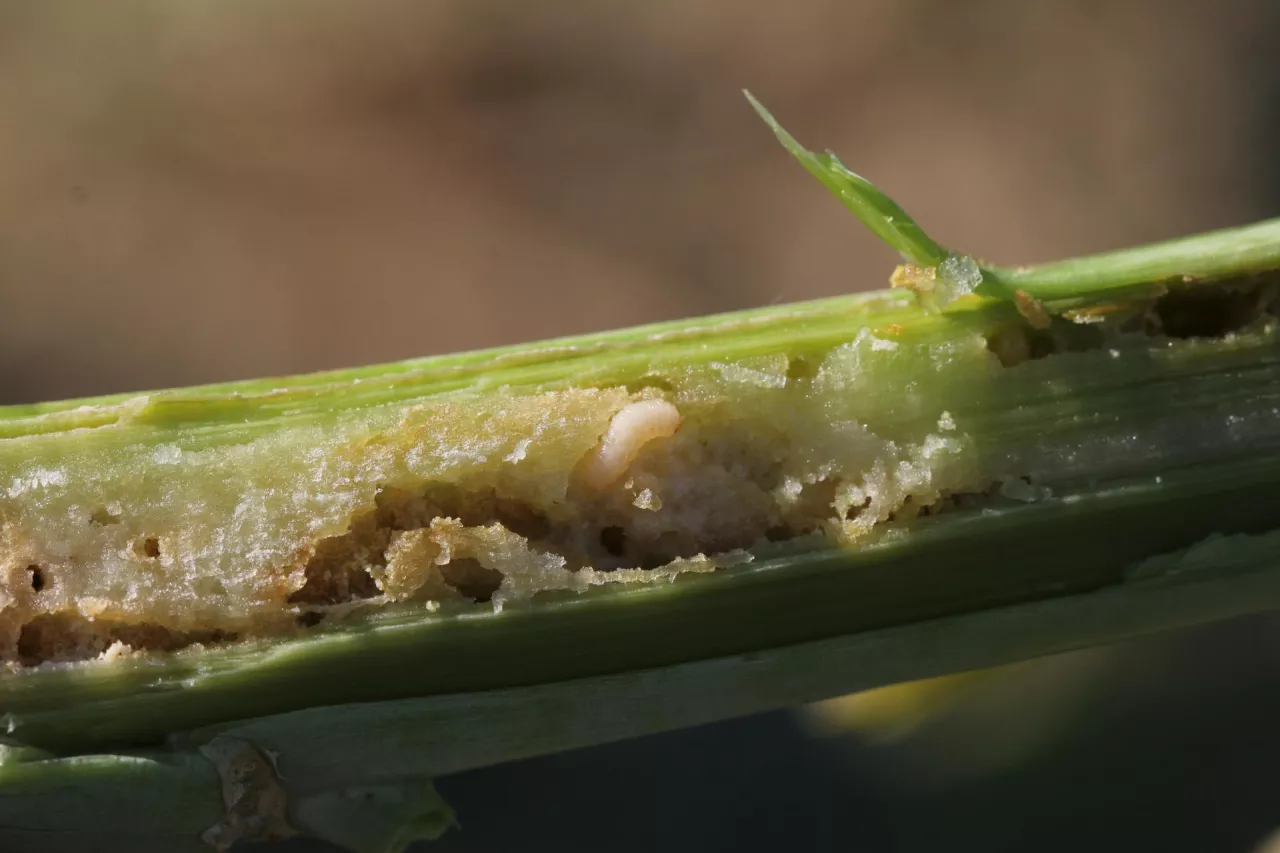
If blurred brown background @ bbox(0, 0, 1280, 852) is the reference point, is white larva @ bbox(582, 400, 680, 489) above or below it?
below

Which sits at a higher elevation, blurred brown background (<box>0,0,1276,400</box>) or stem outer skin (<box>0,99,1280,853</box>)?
blurred brown background (<box>0,0,1276,400</box>)

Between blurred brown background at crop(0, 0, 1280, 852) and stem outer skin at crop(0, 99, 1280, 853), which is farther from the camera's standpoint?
blurred brown background at crop(0, 0, 1280, 852)

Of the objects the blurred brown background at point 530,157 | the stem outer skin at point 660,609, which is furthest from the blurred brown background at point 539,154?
the stem outer skin at point 660,609

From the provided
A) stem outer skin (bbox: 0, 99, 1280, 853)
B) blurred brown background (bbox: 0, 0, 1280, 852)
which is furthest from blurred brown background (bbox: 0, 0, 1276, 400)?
stem outer skin (bbox: 0, 99, 1280, 853)

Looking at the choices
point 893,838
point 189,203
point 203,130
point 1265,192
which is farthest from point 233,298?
point 1265,192

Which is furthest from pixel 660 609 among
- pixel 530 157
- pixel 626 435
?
pixel 530 157

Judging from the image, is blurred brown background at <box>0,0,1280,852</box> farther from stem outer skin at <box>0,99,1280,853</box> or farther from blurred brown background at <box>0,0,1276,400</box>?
stem outer skin at <box>0,99,1280,853</box>
